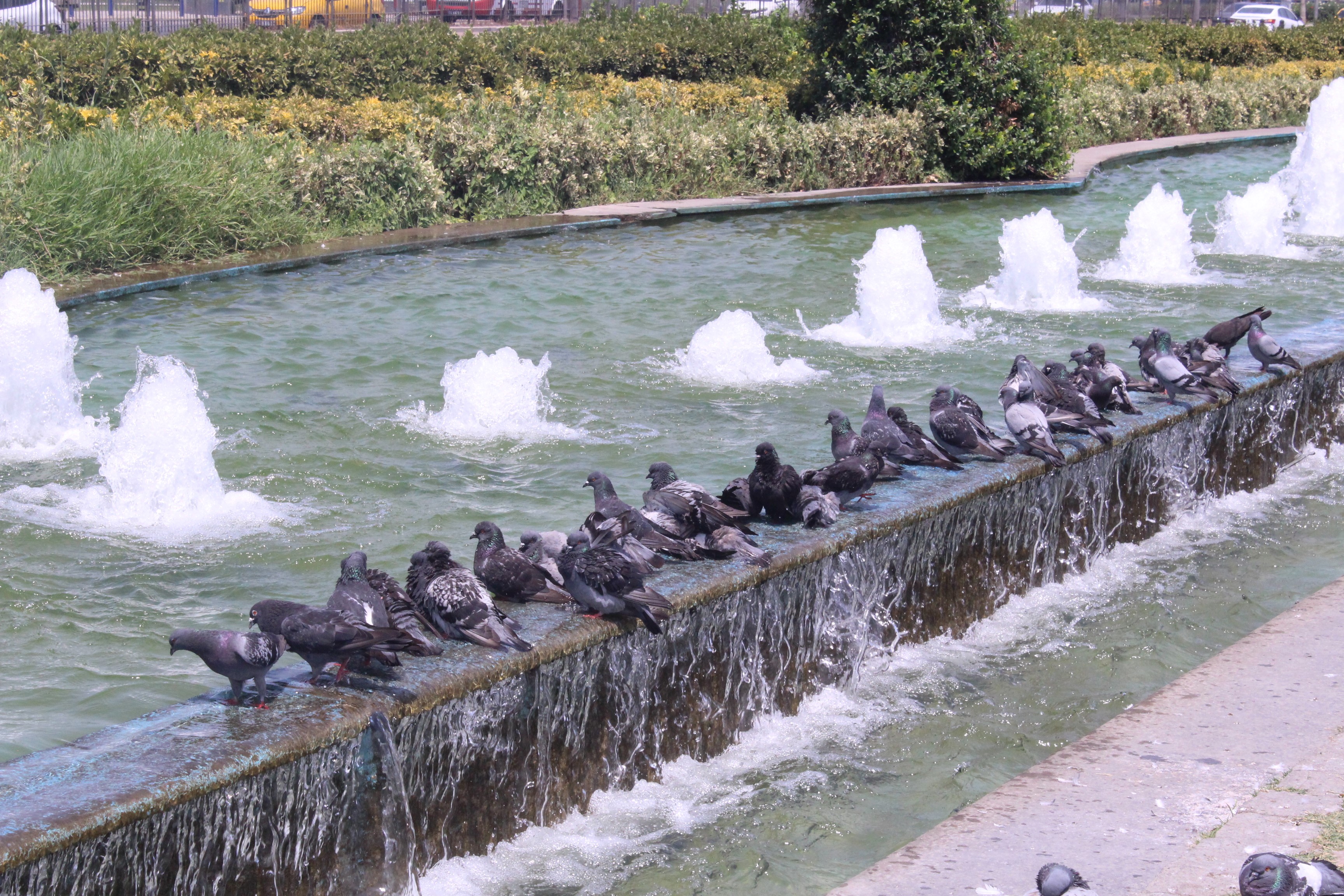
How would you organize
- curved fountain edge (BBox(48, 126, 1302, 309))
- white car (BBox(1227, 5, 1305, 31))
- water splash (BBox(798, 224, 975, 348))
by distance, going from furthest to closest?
white car (BBox(1227, 5, 1305, 31))
curved fountain edge (BBox(48, 126, 1302, 309))
water splash (BBox(798, 224, 975, 348))

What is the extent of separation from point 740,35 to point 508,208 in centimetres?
1586

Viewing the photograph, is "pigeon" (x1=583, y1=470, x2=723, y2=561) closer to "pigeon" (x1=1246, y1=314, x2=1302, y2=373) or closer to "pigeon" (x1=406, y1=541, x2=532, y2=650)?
"pigeon" (x1=406, y1=541, x2=532, y2=650)

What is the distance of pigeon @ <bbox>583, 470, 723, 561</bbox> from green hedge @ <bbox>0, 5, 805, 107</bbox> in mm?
13863

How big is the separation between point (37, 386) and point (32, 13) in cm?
2747

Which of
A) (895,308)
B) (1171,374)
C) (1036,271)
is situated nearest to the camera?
(1171,374)

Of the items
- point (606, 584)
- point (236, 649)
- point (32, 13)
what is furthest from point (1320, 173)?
point (32, 13)

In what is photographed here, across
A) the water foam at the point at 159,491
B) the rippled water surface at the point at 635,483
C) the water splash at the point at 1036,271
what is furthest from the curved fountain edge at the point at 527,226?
the water splash at the point at 1036,271

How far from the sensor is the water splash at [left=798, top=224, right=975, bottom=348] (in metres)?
12.4

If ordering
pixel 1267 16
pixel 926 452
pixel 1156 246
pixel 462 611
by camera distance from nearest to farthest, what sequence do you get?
pixel 462 611 → pixel 926 452 → pixel 1156 246 → pixel 1267 16

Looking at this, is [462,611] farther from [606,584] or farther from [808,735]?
[808,735]

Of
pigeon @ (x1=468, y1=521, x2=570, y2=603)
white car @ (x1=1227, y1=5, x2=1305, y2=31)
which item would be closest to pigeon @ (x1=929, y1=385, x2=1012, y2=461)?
pigeon @ (x1=468, y1=521, x2=570, y2=603)

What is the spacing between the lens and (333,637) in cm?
446

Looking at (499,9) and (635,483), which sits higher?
(499,9)

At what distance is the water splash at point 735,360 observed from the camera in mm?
10984
